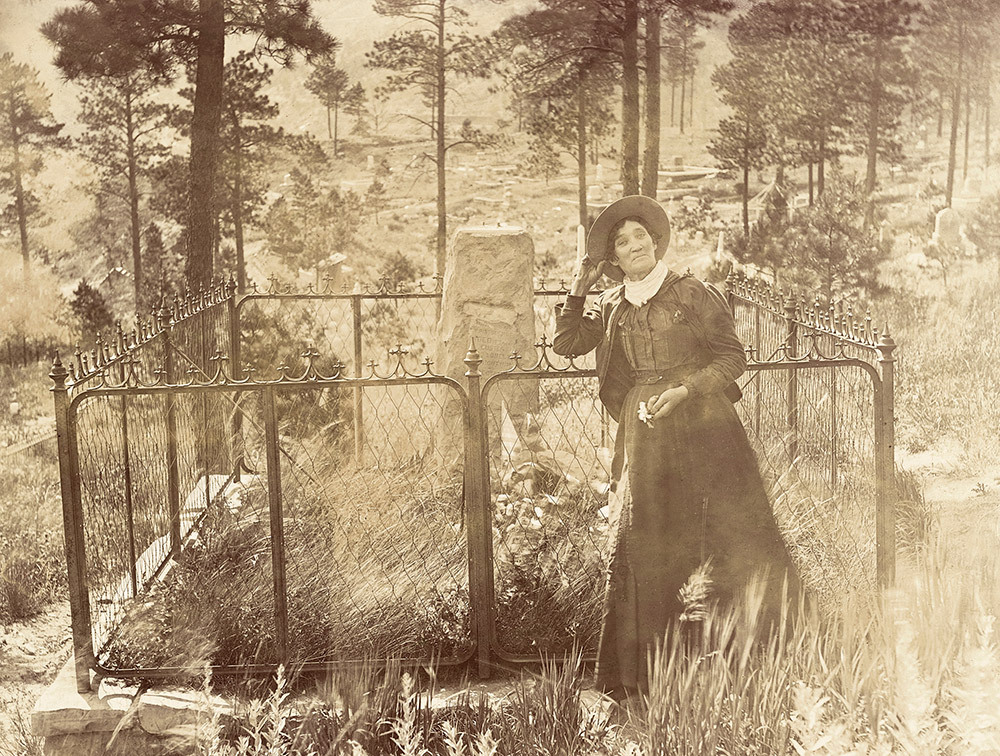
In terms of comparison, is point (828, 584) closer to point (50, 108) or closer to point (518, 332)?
point (518, 332)

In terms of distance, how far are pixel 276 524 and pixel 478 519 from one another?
0.82 meters

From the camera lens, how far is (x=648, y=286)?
12.3ft

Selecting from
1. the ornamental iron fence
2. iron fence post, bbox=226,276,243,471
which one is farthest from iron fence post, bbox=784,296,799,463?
iron fence post, bbox=226,276,243,471

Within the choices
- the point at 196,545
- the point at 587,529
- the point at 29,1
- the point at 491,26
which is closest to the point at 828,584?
the point at 587,529

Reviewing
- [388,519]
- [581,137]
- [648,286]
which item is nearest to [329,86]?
[581,137]

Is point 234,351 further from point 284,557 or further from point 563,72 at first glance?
point 563,72

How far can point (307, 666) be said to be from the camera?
4.24 m

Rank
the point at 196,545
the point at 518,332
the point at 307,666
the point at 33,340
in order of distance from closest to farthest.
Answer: the point at 307,666
the point at 196,545
the point at 518,332
the point at 33,340

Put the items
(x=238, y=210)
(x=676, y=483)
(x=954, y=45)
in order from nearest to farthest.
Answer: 1. (x=676, y=483)
2. (x=238, y=210)
3. (x=954, y=45)

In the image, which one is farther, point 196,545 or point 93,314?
point 93,314

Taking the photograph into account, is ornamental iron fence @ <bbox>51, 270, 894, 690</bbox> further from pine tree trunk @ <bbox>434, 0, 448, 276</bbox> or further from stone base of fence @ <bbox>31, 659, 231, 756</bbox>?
pine tree trunk @ <bbox>434, 0, 448, 276</bbox>

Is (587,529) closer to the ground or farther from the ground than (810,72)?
closer to the ground

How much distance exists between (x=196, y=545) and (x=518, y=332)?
7.50ft

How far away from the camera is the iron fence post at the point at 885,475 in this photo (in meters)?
4.25
